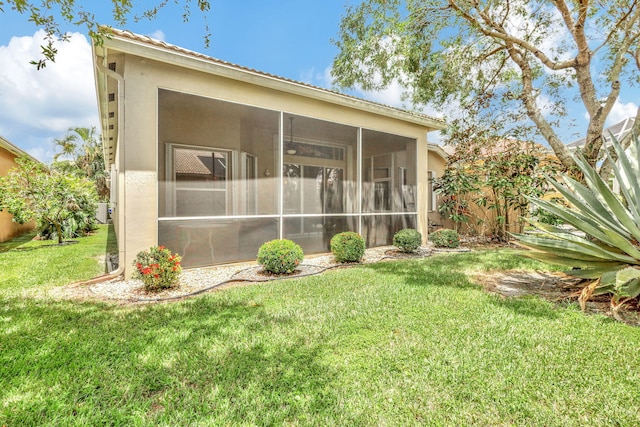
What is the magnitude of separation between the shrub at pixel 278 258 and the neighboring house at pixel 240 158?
117 centimetres

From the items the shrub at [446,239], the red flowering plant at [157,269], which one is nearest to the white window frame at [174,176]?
the red flowering plant at [157,269]

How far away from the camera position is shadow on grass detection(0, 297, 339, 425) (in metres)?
2.14

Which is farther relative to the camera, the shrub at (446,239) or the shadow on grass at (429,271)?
the shrub at (446,239)

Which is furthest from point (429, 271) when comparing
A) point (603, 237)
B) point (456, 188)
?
point (456, 188)

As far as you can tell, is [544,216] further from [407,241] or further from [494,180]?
[407,241]

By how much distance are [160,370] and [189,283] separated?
315 cm

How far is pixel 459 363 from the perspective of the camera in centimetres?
270

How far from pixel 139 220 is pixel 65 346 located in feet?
9.89

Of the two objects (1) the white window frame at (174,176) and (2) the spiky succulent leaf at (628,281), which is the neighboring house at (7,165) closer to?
(1) the white window frame at (174,176)

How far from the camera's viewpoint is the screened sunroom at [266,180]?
6.46 m

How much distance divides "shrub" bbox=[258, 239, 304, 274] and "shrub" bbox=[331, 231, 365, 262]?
1.34 metres

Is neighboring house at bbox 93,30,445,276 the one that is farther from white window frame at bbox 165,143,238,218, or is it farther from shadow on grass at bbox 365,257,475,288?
shadow on grass at bbox 365,257,475,288

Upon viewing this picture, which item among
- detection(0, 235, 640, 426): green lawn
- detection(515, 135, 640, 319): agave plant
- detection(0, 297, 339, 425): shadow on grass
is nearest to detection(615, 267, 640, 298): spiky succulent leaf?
detection(515, 135, 640, 319): agave plant

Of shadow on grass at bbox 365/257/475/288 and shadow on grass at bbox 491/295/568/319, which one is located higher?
shadow on grass at bbox 365/257/475/288
